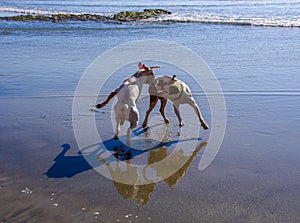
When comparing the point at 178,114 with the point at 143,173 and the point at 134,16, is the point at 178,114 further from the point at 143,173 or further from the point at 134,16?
the point at 134,16

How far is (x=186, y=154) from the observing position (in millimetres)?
5555

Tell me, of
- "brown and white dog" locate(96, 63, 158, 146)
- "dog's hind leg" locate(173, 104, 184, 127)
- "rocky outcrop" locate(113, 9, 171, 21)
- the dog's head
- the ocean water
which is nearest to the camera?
the ocean water

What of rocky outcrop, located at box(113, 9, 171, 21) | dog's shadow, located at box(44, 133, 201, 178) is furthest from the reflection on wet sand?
rocky outcrop, located at box(113, 9, 171, 21)

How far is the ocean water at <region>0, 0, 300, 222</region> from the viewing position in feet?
14.0

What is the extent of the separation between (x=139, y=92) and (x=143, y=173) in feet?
4.06

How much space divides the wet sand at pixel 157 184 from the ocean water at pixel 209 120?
0.01 meters

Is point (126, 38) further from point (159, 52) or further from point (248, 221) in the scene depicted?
point (248, 221)

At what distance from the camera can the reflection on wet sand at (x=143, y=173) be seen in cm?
446

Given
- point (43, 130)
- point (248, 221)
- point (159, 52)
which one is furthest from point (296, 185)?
point (159, 52)

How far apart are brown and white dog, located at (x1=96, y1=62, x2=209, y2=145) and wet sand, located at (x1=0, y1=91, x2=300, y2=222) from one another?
2.00 ft

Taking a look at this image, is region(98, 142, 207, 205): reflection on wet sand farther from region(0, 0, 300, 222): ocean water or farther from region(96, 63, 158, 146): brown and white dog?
region(96, 63, 158, 146): brown and white dog

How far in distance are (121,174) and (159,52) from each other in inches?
330

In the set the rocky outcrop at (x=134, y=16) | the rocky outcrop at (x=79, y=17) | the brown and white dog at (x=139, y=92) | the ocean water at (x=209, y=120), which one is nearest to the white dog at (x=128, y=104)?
the brown and white dog at (x=139, y=92)

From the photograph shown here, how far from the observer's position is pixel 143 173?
5.00 meters
